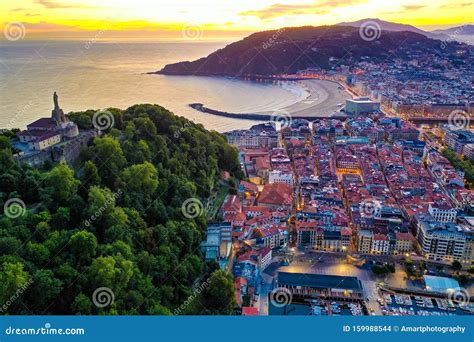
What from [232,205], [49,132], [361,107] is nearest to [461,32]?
[361,107]

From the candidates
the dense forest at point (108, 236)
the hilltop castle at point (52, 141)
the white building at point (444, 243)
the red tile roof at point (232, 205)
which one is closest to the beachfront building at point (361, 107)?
the red tile roof at point (232, 205)

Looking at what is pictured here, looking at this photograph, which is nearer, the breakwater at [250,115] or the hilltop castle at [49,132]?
the hilltop castle at [49,132]

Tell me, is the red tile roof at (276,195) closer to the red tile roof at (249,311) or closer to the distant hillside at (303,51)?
the red tile roof at (249,311)

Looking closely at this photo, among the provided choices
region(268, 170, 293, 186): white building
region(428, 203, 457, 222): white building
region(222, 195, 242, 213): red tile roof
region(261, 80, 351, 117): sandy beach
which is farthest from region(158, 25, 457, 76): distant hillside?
region(428, 203, 457, 222): white building

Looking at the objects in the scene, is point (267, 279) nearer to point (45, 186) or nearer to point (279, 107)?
point (45, 186)

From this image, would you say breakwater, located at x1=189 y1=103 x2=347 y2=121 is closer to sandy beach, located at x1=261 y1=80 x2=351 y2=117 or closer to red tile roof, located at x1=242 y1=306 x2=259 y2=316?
sandy beach, located at x1=261 y1=80 x2=351 y2=117
